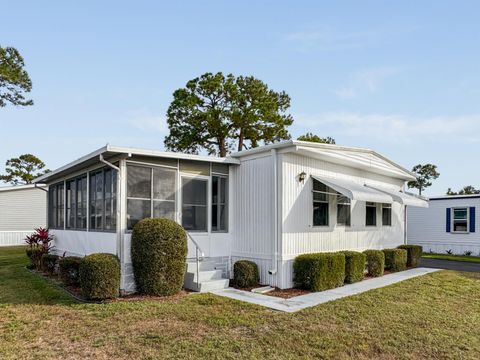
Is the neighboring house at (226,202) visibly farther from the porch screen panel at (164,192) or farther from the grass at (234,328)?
the grass at (234,328)

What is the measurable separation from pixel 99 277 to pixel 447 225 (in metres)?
20.9

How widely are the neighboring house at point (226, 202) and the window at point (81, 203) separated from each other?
1.3 inches

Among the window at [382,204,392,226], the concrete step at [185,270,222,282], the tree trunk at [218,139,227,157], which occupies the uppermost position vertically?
the tree trunk at [218,139,227,157]

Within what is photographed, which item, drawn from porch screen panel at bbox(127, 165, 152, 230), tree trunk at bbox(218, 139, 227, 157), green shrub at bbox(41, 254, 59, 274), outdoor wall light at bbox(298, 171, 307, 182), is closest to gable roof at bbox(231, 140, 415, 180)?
outdoor wall light at bbox(298, 171, 307, 182)

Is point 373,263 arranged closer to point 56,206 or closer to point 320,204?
point 320,204

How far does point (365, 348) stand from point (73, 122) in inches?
655

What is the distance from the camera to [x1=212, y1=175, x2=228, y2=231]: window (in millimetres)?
11227

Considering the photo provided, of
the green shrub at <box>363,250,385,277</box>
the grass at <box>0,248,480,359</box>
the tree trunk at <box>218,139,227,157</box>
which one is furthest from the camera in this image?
the tree trunk at <box>218,139,227,157</box>

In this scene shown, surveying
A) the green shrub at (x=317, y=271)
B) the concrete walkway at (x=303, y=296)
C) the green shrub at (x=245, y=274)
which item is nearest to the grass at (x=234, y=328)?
the concrete walkway at (x=303, y=296)

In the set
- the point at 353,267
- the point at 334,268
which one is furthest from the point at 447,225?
the point at 334,268

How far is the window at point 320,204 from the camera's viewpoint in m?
11.3

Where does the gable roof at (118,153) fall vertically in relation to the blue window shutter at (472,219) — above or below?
above

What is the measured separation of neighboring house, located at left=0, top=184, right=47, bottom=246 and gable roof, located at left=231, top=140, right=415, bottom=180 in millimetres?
22614

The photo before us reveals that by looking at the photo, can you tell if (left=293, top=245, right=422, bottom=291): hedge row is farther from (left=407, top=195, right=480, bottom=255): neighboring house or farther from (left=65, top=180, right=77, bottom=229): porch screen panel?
(left=407, top=195, right=480, bottom=255): neighboring house
